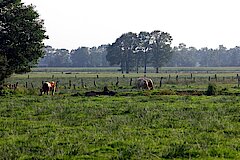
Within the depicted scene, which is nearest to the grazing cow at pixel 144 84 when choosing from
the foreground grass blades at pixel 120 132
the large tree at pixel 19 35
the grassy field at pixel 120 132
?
the large tree at pixel 19 35

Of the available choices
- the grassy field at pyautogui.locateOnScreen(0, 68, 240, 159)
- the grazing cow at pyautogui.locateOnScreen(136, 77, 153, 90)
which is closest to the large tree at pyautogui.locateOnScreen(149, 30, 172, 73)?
the grazing cow at pyautogui.locateOnScreen(136, 77, 153, 90)

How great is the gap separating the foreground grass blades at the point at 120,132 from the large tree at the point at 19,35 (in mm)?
15203

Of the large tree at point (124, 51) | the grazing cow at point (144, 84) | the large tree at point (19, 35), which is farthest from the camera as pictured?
the large tree at point (124, 51)

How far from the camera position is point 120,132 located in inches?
667

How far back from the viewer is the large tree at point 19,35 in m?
39.8

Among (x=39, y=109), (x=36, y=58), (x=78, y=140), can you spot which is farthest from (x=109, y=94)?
(x=78, y=140)

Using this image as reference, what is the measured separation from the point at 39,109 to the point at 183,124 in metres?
8.97

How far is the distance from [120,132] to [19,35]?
2550 centimetres

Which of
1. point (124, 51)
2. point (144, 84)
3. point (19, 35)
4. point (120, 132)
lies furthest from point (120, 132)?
point (124, 51)

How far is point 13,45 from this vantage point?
4019 centimetres

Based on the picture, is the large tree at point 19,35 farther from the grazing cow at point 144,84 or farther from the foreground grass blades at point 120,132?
the foreground grass blades at point 120,132

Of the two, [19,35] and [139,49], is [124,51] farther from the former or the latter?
[19,35]

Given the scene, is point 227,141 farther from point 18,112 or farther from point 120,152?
point 18,112

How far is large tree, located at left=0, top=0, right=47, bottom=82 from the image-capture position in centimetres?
3981
